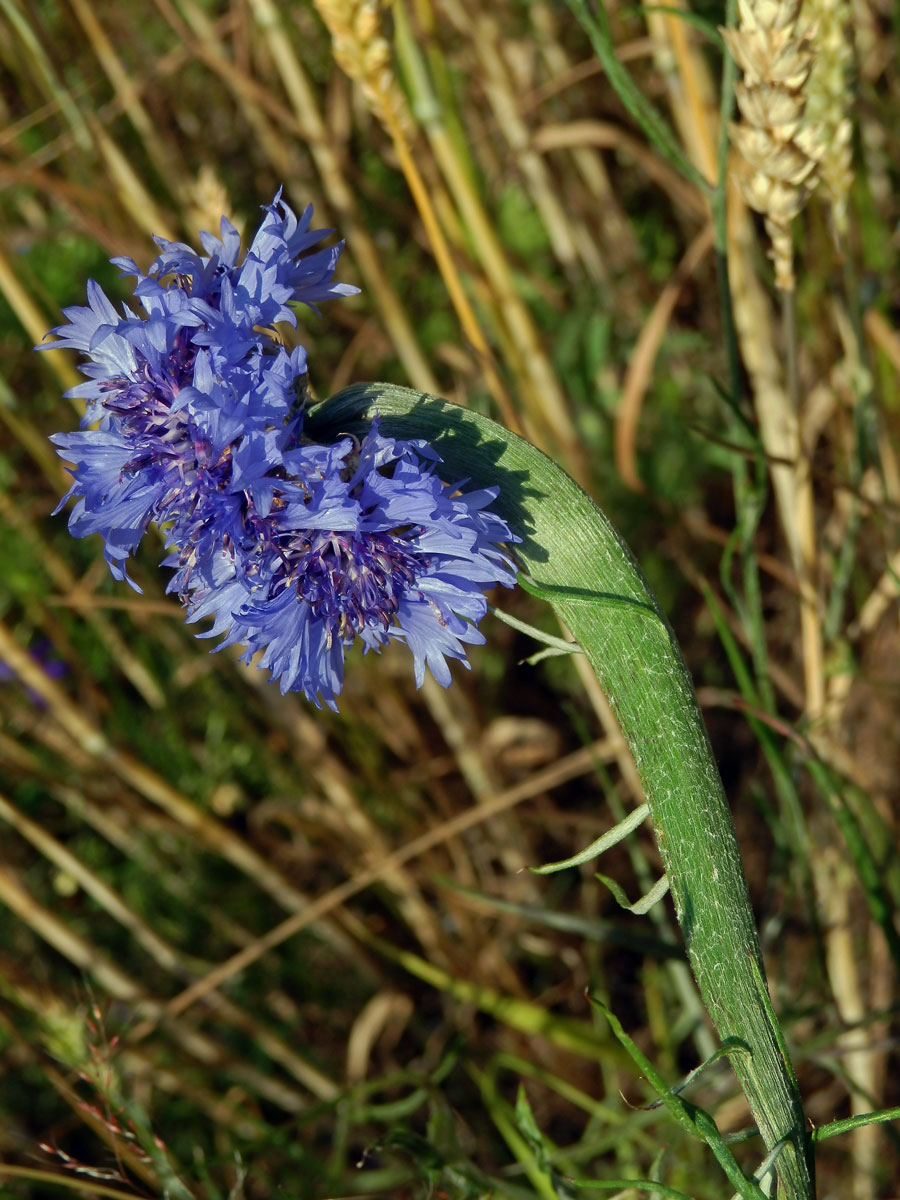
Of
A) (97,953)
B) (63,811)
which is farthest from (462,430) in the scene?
(63,811)

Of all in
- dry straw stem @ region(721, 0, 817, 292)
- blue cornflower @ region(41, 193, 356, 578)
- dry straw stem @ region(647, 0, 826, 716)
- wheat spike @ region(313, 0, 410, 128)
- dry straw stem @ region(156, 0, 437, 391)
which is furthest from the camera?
dry straw stem @ region(156, 0, 437, 391)

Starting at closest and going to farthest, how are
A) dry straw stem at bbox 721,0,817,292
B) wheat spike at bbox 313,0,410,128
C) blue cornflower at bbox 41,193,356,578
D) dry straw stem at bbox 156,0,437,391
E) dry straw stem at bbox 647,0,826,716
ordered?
1. blue cornflower at bbox 41,193,356,578
2. dry straw stem at bbox 721,0,817,292
3. wheat spike at bbox 313,0,410,128
4. dry straw stem at bbox 647,0,826,716
5. dry straw stem at bbox 156,0,437,391

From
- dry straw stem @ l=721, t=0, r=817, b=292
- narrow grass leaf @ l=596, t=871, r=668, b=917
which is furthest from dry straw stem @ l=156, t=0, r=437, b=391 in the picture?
narrow grass leaf @ l=596, t=871, r=668, b=917

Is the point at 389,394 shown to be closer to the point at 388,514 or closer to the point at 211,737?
the point at 388,514

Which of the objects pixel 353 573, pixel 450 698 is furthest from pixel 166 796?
pixel 353 573

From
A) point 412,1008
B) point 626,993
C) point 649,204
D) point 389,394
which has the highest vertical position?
point 389,394

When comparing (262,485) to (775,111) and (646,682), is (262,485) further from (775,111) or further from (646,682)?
(775,111)

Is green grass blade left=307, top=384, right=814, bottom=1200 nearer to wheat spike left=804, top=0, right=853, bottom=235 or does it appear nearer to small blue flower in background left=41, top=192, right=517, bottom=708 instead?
small blue flower in background left=41, top=192, right=517, bottom=708
